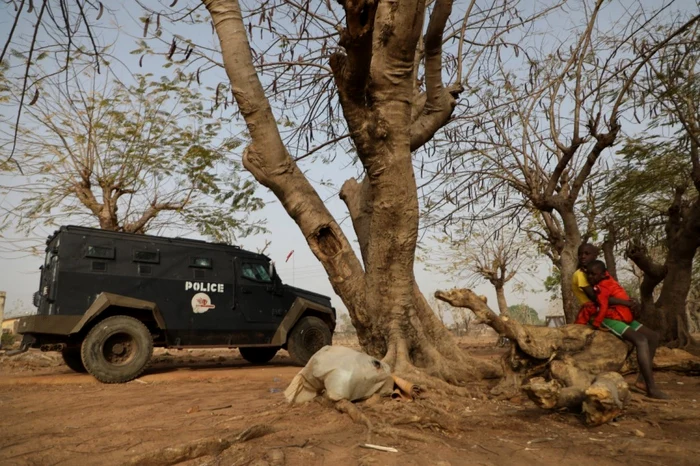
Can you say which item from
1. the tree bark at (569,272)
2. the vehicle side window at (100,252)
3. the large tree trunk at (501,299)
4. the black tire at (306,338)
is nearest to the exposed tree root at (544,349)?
the tree bark at (569,272)

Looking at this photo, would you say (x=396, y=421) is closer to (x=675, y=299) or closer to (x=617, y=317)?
(x=617, y=317)

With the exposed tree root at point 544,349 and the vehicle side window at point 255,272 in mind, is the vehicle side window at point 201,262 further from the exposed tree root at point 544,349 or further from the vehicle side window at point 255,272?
the exposed tree root at point 544,349

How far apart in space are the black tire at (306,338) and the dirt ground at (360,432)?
4.35 m

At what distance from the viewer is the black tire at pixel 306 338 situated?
962 centimetres

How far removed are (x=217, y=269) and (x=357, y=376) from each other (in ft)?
19.8

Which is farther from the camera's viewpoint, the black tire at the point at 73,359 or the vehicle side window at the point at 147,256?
the black tire at the point at 73,359

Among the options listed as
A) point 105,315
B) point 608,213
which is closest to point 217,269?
point 105,315

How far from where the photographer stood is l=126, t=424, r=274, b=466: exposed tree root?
8.94 feet

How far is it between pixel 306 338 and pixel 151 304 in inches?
125

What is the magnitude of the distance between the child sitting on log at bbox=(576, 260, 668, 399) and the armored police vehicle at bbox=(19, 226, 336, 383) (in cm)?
619

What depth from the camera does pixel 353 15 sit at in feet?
12.6

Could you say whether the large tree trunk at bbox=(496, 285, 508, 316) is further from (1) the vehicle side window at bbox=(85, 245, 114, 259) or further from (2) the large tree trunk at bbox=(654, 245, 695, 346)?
(1) the vehicle side window at bbox=(85, 245, 114, 259)

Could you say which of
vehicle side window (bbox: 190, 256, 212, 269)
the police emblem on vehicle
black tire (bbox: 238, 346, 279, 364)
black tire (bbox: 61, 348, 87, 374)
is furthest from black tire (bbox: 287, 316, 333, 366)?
black tire (bbox: 61, 348, 87, 374)

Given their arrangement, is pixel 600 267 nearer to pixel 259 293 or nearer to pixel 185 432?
pixel 185 432
